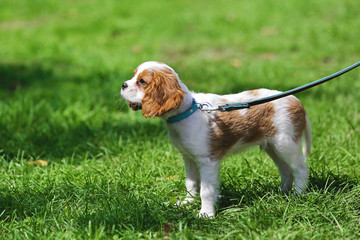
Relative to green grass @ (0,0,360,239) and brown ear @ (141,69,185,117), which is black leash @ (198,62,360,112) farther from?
green grass @ (0,0,360,239)

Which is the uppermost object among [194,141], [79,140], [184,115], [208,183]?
[184,115]

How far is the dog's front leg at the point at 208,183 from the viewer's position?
3.16 metres

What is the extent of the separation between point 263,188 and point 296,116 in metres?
0.61

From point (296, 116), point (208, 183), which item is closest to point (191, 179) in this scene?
point (208, 183)

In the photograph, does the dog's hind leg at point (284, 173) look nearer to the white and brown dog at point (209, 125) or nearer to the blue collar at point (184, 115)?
the white and brown dog at point (209, 125)

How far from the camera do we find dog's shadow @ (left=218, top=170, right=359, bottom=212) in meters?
3.31

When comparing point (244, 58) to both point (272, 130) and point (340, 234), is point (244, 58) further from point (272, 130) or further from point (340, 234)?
point (340, 234)

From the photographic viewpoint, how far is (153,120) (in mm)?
5168

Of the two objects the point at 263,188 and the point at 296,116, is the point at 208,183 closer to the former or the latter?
the point at 263,188

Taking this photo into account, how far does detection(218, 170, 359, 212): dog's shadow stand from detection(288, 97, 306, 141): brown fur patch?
0.42 meters

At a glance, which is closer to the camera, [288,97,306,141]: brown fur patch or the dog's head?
the dog's head

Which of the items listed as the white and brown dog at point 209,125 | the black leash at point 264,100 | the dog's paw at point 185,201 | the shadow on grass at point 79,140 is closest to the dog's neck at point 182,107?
the white and brown dog at point 209,125

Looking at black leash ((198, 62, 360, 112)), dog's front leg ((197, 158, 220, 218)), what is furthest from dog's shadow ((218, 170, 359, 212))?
black leash ((198, 62, 360, 112))

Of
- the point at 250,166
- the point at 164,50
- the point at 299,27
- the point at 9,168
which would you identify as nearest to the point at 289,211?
the point at 250,166
